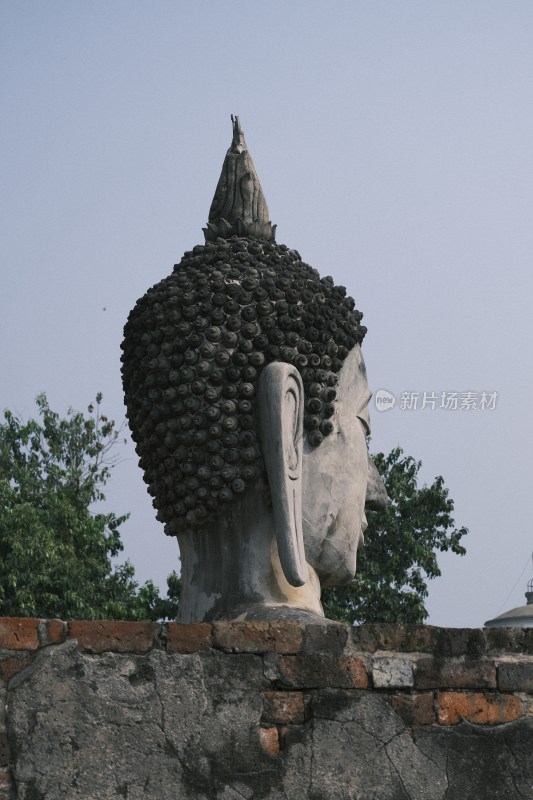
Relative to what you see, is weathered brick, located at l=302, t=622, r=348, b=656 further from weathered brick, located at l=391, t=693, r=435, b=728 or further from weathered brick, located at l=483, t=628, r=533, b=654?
weathered brick, located at l=483, t=628, r=533, b=654

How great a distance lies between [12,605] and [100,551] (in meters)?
2.07

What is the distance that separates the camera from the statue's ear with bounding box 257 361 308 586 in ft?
17.9

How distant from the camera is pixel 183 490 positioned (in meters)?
5.66

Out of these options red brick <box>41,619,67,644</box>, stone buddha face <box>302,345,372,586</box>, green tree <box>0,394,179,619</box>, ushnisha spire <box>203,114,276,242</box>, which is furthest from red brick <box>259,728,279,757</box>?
green tree <box>0,394,179,619</box>

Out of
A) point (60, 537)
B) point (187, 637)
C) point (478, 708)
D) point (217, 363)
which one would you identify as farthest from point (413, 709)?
point (60, 537)

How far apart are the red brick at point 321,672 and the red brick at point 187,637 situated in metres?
0.27

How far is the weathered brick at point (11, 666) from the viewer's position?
14.3 feet

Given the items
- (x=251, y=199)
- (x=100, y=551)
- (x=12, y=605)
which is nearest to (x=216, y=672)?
(x=251, y=199)

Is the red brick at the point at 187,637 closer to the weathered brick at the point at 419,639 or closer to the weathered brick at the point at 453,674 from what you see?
the weathered brick at the point at 419,639

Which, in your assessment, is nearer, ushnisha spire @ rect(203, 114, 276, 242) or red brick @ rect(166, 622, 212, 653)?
red brick @ rect(166, 622, 212, 653)

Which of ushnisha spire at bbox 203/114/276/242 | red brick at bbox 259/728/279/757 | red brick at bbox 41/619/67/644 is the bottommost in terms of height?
red brick at bbox 259/728/279/757

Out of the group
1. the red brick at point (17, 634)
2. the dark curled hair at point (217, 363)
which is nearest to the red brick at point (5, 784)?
the red brick at point (17, 634)

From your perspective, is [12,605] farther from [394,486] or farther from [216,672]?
[216,672]

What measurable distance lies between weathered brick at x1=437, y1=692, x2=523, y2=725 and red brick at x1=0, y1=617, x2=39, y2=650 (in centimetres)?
142
